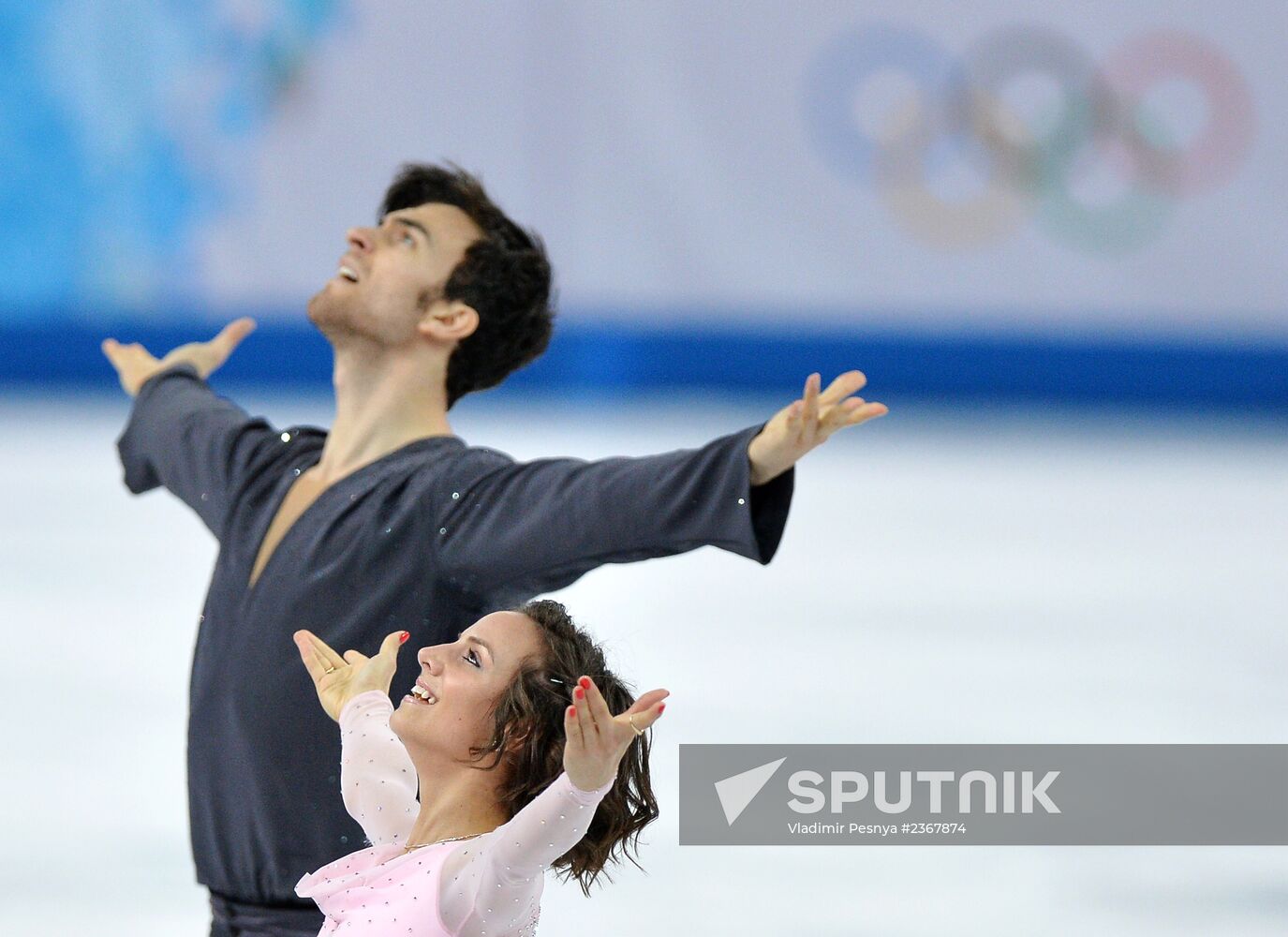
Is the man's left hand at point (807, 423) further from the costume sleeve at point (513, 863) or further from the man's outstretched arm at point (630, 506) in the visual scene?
the costume sleeve at point (513, 863)

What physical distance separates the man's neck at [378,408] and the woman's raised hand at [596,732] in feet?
2.93

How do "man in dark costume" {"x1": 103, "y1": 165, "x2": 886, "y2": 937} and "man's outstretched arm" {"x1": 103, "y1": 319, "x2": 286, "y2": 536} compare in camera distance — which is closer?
"man in dark costume" {"x1": 103, "y1": 165, "x2": 886, "y2": 937}

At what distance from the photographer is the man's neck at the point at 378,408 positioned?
2.38m

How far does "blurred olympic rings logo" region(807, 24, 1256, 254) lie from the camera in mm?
6918

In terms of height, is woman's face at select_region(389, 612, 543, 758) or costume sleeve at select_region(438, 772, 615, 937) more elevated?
woman's face at select_region(389, 612, 543, 758)

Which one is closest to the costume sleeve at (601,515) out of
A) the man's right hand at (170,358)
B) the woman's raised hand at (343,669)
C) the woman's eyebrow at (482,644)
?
the woman's raised hand at (343,669)

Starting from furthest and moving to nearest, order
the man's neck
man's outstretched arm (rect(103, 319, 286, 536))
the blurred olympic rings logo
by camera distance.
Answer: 1. the blurred olympic rings logo
2. man's outstretched arm (rect(103, 319, 286, 536))
3. the man's neck

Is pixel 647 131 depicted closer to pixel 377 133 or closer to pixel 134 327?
pixel 377 133

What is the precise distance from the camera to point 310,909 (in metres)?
2.14

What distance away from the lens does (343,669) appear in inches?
80.7

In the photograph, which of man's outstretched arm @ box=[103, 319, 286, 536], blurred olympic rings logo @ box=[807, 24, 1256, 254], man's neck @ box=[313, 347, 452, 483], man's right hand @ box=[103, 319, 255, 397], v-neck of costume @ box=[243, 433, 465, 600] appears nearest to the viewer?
v-neck of costume @ box=[243, 433, 465, 600]

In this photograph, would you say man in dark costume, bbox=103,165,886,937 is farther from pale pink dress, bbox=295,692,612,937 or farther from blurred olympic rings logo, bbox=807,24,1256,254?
blurred olympic rings logo, bbox=807,24,1256,254

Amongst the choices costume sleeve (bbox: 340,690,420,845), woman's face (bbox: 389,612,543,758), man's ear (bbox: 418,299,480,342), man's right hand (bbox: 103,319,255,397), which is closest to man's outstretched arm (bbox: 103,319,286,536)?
man's right hand (bbox: 103,319,255,397)

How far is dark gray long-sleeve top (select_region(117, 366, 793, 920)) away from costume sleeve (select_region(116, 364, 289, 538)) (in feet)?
0.41
